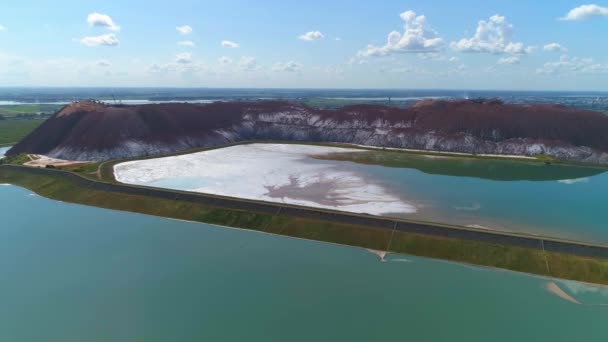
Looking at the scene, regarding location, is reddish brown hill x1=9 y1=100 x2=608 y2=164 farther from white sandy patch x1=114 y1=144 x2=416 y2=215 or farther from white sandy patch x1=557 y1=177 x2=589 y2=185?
white sandy patch x1=557 y1=177 x2=589 y2=185

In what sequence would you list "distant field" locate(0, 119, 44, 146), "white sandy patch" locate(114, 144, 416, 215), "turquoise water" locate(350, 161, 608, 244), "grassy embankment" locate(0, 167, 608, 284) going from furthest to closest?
"distant field" locate(0, 119, 44, 146) → "white sandy patch" locate(114, 144, 416, 215) → "turquoise water" locate(350, 161, 608, 244) → "grassy embankment" locate(0, 167, 608, 284)

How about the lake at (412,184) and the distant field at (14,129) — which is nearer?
the lake at (412,184)

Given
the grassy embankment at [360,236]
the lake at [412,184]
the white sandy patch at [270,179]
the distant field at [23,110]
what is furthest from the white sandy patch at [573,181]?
the distant field at [23,110]

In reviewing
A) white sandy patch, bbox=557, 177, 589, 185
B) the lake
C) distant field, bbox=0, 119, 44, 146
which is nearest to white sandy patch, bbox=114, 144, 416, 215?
the lake

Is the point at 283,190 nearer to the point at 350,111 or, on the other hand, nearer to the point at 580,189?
the point at 580,189

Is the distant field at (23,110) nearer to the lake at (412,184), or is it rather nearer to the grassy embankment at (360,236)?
the lake at (412,184)

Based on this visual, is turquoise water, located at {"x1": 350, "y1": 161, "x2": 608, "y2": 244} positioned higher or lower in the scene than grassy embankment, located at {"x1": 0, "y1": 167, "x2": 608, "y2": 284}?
higher
